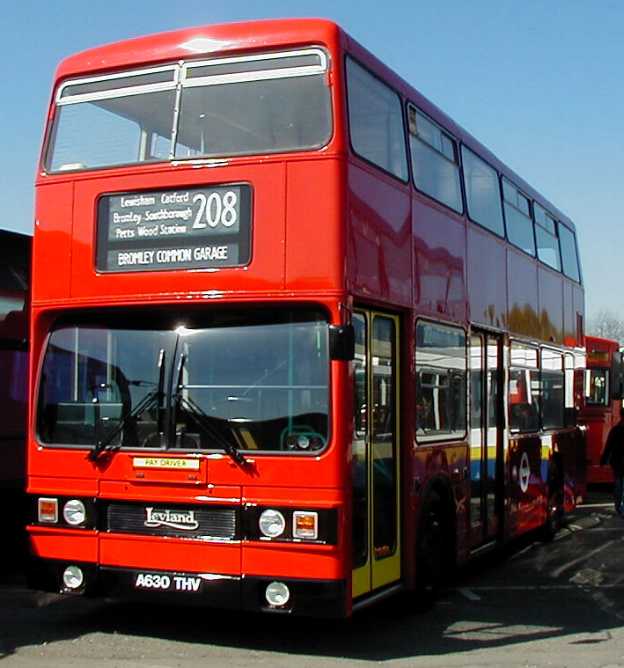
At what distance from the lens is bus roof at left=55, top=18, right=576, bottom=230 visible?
7.98 meters

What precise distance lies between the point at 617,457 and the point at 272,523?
36.4ft

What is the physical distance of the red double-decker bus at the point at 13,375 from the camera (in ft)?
36.1

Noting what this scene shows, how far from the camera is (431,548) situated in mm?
9445

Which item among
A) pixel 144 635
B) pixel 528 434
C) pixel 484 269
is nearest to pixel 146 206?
pixel 144 635

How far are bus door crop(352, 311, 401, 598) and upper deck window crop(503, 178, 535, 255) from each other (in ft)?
14.3

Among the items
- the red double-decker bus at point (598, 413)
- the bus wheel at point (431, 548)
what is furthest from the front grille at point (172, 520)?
the red double-decker bus at point (598, 413)

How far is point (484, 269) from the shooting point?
11109 millimetres

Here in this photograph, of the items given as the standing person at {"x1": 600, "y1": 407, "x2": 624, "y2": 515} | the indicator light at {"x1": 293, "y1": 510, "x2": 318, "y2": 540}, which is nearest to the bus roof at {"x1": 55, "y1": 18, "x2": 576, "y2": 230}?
the indicator light at {"x1": 293, "y1": 510, "x2": 318, "y2": 540}

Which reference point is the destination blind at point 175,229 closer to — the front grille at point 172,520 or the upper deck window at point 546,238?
the front grille at point 172,520

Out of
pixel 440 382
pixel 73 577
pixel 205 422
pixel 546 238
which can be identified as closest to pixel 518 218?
pixel 546 238

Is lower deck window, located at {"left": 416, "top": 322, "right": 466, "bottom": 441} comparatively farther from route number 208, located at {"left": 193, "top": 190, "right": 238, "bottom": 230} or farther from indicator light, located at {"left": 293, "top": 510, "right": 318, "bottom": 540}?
route number 208, located at {"left": 193, "top": 190, "right": 238, "bottom": 230}

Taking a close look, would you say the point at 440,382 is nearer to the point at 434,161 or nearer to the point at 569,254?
the point at 434,161

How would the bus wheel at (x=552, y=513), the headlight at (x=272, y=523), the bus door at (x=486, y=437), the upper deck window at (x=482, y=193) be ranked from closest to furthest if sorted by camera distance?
the headlight at (x=272, y=523)
the bus door at (x=486, y=437)
the upper deck window at (x=482, y=193)
the bus wheel at (x=552, y=513)

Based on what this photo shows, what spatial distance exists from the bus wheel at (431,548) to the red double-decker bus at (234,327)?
7 cm
